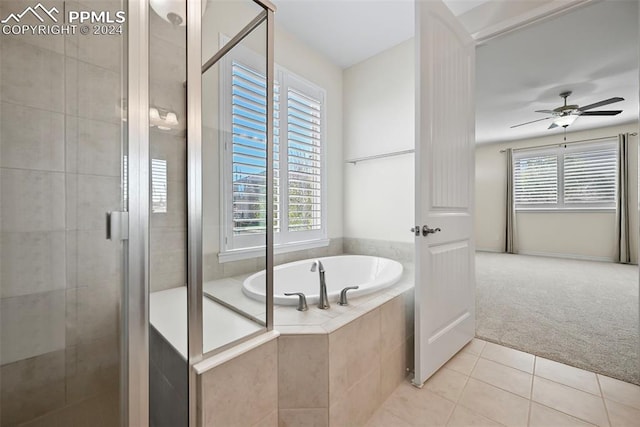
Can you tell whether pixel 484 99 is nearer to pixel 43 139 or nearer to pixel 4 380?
pixel 43 139

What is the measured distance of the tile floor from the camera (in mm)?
1312

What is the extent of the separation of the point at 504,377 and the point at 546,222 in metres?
5.33

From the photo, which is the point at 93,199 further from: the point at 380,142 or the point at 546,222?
the point at 546,222

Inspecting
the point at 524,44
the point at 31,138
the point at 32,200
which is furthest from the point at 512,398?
the point at 524,44

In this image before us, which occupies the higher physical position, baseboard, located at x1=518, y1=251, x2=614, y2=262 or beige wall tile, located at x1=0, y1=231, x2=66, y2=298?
beige wall tile, located at x1=0, y1=231, x2=66, y2=298

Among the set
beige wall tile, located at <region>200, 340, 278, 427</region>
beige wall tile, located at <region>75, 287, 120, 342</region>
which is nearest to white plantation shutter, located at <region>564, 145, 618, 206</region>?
beige wall tile, located at <region>200, 340, 278, 427</region>

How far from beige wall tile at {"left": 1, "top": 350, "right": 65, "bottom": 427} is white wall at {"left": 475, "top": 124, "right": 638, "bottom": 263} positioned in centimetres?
712

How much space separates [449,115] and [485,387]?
164 cm

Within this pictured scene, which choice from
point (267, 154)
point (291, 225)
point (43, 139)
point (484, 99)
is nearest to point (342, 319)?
point (267, 154)

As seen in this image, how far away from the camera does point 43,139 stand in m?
1.17

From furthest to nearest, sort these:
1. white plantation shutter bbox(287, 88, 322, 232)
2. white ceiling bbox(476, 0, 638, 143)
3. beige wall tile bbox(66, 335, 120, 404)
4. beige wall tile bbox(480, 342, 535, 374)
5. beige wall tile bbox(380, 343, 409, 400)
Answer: white plantation shutter bbox(287, 88, 322, 232)
white ceiling bbox(476, 0, 638, 143)
beige wall tile bbox(480, 342, 535, 374)
beige wall tile bbox(380, 343, 409, 400)
beige wall tile bbox(66, 335, 120, 404)

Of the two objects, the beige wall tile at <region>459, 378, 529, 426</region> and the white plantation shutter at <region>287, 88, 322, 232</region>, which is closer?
the beige wall tile at <region>459, 378, 529, 426</region>

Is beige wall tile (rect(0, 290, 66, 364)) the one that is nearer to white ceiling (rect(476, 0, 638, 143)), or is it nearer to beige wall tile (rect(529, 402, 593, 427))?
beige wall tile (rect(529, 402, 593, 427))

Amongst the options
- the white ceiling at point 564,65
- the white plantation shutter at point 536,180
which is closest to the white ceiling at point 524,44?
the white ceiling at point 564,65
